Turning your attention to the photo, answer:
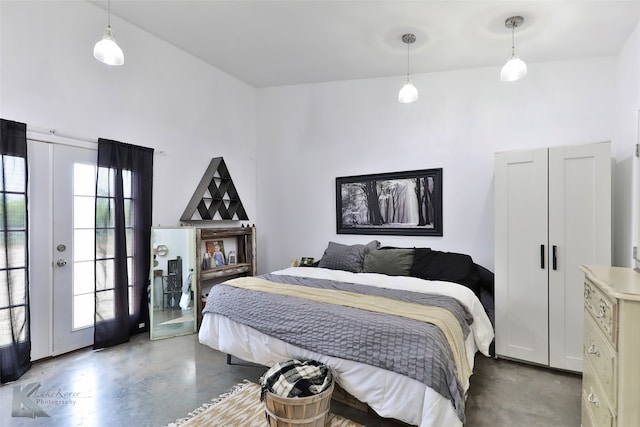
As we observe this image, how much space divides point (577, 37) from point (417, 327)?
112 inches

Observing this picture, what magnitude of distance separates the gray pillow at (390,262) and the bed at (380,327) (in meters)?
0.01

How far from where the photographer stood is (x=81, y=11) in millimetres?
3037

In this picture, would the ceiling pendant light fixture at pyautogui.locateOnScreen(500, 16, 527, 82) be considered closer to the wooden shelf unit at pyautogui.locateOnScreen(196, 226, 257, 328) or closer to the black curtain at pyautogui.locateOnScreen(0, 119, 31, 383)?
the wooden shelf unit at pyautogui.locateOnScreen(196, 226, 257, 328)

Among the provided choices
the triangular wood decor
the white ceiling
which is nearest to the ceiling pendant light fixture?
the white ceiling

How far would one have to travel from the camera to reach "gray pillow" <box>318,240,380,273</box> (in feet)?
11.8

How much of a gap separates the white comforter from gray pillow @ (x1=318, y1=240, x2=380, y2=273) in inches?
8.9

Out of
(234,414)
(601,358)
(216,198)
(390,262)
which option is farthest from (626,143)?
(216,198)

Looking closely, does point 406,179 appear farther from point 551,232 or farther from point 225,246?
point 225,246

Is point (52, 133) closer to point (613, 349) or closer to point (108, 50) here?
point (108, 50)

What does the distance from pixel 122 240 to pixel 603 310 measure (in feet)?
12.3

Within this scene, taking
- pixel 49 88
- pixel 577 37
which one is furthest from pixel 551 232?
pixel 49 88

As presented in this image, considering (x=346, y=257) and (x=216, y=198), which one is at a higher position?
(x=216, y=198)

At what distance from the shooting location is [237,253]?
4.63 metres

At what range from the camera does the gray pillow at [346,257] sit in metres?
3.61
